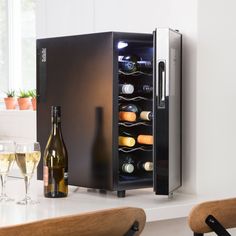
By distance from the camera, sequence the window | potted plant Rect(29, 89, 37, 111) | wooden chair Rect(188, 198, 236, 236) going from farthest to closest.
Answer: the window, potted plant Rect(29, 89, 37, 111), wooden chair Rect(188, 198, 236, 236)

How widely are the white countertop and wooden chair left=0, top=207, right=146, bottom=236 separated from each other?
24cm

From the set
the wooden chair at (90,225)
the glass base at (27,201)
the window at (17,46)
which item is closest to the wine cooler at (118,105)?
the glass base at (27,201)

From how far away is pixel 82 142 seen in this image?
73.4 inches

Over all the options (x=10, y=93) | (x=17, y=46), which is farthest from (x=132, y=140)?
(x=17, y=46)

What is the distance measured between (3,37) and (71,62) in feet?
6.95

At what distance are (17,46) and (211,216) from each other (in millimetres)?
2614

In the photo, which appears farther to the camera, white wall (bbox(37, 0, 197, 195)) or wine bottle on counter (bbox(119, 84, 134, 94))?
white wall (bbox(37, 0, 197, 195))

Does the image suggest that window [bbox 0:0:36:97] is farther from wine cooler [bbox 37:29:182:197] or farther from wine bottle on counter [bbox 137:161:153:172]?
wine bottle on counter [bbox 137:161:153:172]

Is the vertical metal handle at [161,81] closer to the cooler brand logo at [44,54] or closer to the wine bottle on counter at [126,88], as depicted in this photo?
the wine bottle on counter at [126,88]

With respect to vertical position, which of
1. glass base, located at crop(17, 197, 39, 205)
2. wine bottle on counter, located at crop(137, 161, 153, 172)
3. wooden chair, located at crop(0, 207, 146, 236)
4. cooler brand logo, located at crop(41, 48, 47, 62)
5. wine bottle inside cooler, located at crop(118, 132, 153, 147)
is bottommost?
glass base, located at crop(17, 197, 39, 205)

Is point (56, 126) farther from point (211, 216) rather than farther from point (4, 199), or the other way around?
point (211, 216)

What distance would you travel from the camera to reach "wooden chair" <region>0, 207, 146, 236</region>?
116cm

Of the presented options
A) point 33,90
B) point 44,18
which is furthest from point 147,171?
point 33,90

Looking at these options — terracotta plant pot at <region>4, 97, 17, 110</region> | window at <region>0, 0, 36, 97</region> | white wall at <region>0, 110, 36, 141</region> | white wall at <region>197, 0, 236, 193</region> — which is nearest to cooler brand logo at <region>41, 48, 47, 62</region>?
white wall at <region>197, 0, 236, 193</region>
